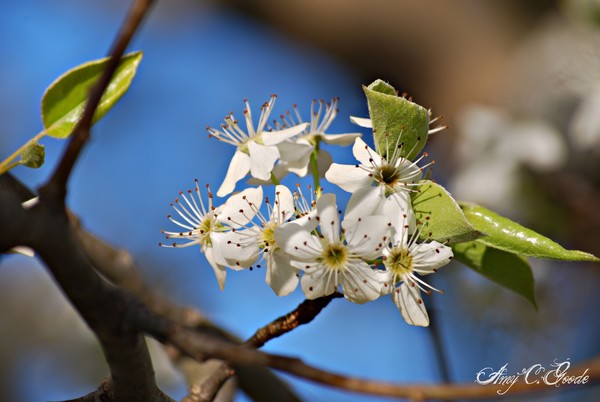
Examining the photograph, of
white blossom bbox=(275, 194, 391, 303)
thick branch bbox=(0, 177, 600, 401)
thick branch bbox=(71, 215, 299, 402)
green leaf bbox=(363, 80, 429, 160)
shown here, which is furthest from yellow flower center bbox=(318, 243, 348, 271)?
thick branch bbox=(71, 215, 299, 402)

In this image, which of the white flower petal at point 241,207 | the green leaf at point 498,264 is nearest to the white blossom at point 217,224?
the white flower petal at point 241,207

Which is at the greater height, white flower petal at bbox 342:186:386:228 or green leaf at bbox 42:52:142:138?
white flower petal at bbox 342:186:386:228

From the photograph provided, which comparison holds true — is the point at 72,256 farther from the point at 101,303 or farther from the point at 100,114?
the point at 100,114

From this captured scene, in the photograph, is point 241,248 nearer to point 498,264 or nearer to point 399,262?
point 399,262

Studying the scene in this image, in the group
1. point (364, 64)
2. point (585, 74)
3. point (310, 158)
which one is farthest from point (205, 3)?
point (310, 158)

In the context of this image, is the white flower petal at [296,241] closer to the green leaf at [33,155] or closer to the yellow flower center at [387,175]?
the yellow flower center at [387,175]

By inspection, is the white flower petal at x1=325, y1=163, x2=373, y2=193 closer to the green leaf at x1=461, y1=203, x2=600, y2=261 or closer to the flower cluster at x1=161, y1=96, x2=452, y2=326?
the flower cluster at x1=161, y1=96, x2=452, y2=326
